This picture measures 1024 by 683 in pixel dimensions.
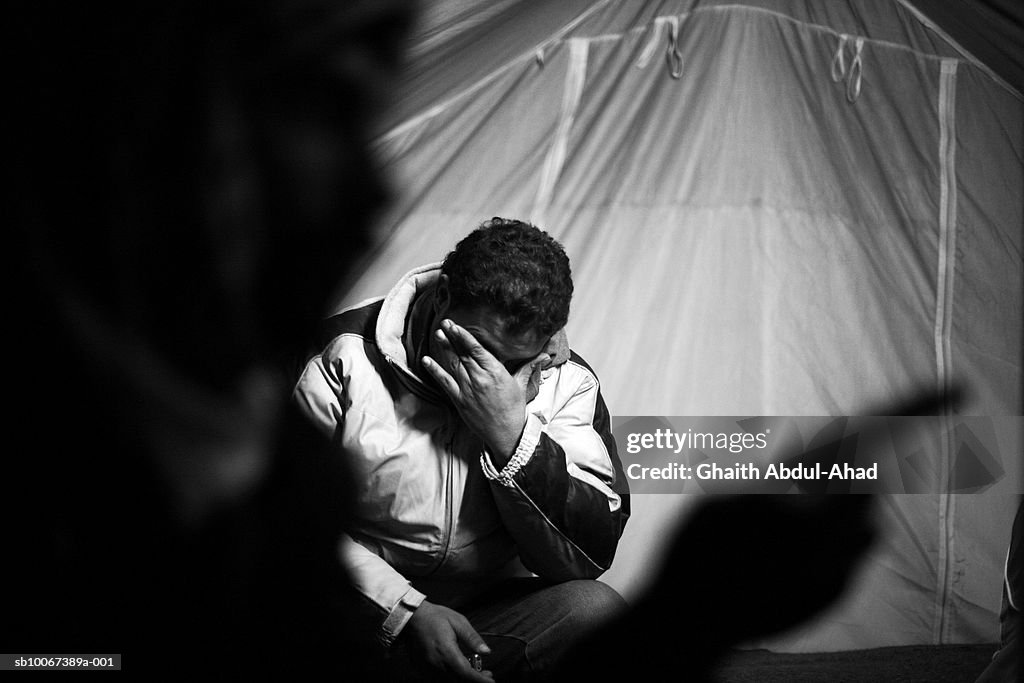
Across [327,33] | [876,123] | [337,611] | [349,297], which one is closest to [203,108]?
[327,33]

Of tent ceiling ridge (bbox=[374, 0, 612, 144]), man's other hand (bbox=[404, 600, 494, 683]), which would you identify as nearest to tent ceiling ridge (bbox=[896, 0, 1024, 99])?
tent ceiling ridge (bbox=[374, 0, 612, 144])

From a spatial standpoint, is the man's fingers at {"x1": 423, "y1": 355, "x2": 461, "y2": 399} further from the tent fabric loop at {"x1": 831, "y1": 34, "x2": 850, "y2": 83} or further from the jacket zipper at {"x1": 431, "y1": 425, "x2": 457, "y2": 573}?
the tent fabric loop at {"x1": 831, "y1": 34, "x2": 850, "y2": 83}

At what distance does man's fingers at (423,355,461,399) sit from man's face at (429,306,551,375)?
14 millimetres

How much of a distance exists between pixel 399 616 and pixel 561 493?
0.59 feet

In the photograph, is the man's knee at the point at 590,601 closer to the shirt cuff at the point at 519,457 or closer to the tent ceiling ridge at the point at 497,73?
the shirt cuff at the point at 519,457

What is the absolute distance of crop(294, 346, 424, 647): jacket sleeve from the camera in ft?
2.81

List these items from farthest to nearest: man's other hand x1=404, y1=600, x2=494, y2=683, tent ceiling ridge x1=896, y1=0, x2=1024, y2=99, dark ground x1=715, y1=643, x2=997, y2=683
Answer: tent ceiling ridge x1=896, y1=0, x2=1024, y2=99 < dark ground x1=715, y1=643, x2=997, y2=683 < man's other hand x1=404, y1=600, x2=494, y2=683

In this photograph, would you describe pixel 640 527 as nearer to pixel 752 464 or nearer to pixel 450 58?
pixel 752 464

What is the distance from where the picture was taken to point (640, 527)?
1303 mm

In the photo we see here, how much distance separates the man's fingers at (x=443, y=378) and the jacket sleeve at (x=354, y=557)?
0.10 m

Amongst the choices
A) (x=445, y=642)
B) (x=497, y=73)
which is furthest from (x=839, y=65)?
(x=445, y=642)

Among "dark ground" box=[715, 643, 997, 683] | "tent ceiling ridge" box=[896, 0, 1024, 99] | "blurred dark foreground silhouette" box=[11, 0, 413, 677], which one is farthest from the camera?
"tent ceiling ridge" box=[896, 0, 1024, 99]

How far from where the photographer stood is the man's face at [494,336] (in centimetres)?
86

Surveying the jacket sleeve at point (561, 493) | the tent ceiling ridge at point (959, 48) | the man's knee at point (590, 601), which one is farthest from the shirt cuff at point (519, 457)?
the tent ceiling ridge at point (959, 48)
